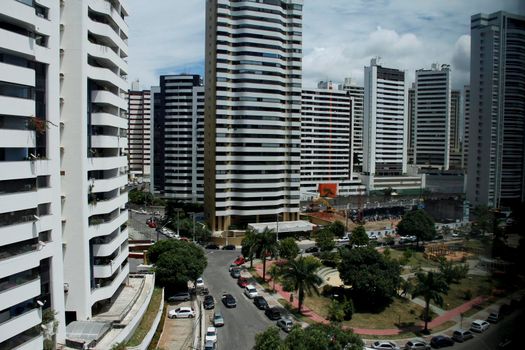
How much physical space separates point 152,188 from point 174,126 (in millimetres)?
6518

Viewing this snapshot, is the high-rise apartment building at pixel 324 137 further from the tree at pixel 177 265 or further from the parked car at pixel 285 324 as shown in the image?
the parked car at pixel 285 324

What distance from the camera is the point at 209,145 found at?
24203mm

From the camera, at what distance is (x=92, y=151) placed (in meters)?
9.86

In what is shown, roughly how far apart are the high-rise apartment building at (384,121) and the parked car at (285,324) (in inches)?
1195

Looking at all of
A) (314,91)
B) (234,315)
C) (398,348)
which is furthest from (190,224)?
(314,91)

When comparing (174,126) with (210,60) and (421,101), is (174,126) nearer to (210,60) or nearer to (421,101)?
(210,60)

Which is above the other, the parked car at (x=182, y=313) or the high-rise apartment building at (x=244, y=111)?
the high-rise apartment building at (x=244, y=111)

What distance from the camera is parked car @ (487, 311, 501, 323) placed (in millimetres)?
2774

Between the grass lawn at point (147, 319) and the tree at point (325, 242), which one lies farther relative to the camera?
the tree at point (325, 242)

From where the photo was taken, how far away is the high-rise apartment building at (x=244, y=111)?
76.7 ft

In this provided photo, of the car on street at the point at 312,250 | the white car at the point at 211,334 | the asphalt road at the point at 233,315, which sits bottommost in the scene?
the asphalt road at the point at 233,315

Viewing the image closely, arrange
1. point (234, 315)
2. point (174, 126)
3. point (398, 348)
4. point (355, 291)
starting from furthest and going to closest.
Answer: point (174, 126)
point (355, 291)
point (234, 315)
point (398, 348)

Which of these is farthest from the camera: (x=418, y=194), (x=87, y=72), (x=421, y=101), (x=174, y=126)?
(x=421, y=101)

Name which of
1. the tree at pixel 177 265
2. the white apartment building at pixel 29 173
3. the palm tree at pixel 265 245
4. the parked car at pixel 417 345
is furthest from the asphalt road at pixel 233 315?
the white apartment building at pixel 29 173
